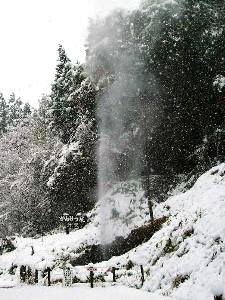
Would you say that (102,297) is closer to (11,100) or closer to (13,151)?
(13,151)

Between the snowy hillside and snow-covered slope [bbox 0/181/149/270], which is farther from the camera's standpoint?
snow-covered slope [bbox 0/181/149/270]

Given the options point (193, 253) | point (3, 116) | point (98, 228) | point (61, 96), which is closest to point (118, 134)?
point (98, 228)

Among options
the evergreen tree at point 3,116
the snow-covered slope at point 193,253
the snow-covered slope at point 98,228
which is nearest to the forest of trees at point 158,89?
the snow-covered slope at point 98,228

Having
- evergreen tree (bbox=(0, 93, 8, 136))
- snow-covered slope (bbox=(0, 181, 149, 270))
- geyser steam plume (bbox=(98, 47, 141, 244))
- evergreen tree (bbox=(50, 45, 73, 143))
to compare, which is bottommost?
snow-covered slope (bbox=(0, 181, 149, 270))

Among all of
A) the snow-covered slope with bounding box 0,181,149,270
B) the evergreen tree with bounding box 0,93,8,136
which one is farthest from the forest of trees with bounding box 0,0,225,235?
the evergreen tree with bounding box 0,93,8,136

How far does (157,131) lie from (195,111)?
2825mm

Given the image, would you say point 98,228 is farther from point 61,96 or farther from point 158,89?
point 61,96

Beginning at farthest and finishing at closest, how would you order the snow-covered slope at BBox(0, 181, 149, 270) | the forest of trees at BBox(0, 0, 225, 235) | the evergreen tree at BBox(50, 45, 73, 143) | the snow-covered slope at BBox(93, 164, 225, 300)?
1. the evergreen tree at BBox(50, 45, 73, 143)
2. the snow-covered slope at BBox(0, 181, 149, 270)
3. the forest of trees at BBox(0, 0, 225, 235)
4. the snow-covered slope at BBox(93, 164, 225, 300)

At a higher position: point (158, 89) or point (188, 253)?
point (158, 89)

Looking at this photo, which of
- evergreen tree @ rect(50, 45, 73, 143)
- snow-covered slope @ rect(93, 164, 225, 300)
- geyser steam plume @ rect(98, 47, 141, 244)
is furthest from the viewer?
evergreen tree @ rect(50, 45, 73, 143)

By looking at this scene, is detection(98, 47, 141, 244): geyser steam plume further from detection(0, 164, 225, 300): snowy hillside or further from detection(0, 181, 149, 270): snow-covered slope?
detection(0, 164, 225, 300): snowy hillside

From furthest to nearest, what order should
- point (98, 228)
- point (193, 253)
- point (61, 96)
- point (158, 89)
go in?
point (61, 96)
point (98, 228)
point (158, 89)
point (193, 253)

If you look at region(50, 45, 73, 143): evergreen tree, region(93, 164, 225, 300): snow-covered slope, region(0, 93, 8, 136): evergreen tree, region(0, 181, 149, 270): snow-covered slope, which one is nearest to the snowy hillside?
region(93, 164, 225, 300): snow-covered slope

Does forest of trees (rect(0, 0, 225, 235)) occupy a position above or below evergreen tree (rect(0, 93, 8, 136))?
below
